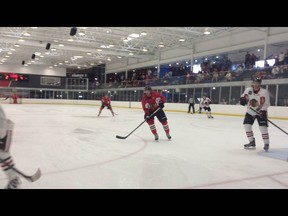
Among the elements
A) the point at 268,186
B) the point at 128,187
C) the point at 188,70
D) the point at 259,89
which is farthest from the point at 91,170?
the point at 188,70

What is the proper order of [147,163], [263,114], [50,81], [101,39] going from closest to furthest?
1. [147,163]
2. [263,114]
3. [101,39]
4. [50,81]

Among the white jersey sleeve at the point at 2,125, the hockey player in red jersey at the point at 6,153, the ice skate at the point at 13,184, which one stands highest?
the white jersey sleeve at the point at 2,125

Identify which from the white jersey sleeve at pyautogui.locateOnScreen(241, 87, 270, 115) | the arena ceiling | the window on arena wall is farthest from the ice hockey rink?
the window on arena wall

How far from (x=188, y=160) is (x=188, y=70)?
16649 mm

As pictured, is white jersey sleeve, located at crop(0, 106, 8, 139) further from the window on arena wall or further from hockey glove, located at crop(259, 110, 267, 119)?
the window on arena wall

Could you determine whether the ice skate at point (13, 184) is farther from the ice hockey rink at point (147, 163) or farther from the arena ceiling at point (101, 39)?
the arena ceiling at point (101, 39)

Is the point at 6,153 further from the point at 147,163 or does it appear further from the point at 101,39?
the point at 101,39

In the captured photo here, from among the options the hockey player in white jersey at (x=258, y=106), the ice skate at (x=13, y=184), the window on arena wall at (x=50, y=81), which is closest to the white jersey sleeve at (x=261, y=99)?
the hockey player in white jersey at (x=258, y=106)

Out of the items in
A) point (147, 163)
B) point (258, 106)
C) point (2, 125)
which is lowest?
point (147, 163)

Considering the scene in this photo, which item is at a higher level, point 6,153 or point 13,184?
point 6,153

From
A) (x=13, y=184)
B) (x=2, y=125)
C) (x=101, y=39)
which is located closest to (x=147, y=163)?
(x=13, y=184)

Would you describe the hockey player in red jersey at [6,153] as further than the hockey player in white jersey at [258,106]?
No

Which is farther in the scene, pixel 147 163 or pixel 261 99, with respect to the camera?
pixel 261 99

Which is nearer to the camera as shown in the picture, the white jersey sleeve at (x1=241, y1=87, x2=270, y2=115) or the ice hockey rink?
the ice hockey rink
